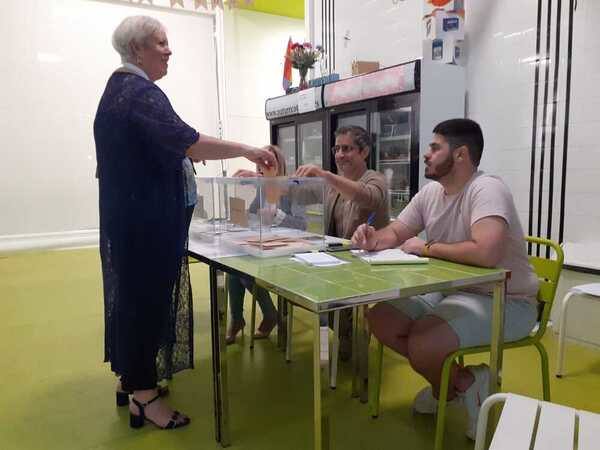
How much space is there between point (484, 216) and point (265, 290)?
1.37m

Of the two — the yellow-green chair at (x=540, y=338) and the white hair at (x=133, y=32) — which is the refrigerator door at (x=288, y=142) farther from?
the yellow-green chair at (x=540, y=338)

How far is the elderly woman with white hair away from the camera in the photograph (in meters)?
1.69

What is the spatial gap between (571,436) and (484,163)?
2883 mm

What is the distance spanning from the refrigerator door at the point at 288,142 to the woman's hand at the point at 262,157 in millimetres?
3244

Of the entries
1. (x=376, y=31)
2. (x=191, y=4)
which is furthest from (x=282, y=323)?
(x=191, y=4)

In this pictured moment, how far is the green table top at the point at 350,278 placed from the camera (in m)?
1.18

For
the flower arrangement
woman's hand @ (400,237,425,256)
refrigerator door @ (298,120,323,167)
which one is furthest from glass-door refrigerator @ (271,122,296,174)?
woman's hand @ (400,237,425,256)

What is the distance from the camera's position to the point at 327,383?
119 centimetres

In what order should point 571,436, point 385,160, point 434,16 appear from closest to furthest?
1. point 571,436
2. point 434,16
3. point 385,160

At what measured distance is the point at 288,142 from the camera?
5438 millimetres

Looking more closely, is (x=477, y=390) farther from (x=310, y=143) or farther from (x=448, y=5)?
(x=310, y=143)

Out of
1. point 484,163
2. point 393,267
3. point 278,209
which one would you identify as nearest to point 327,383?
point 393,267

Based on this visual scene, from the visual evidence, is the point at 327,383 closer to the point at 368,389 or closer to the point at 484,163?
the point at 368,389

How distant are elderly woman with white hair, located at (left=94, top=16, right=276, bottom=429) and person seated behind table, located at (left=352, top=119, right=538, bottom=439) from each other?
2.35 ft
